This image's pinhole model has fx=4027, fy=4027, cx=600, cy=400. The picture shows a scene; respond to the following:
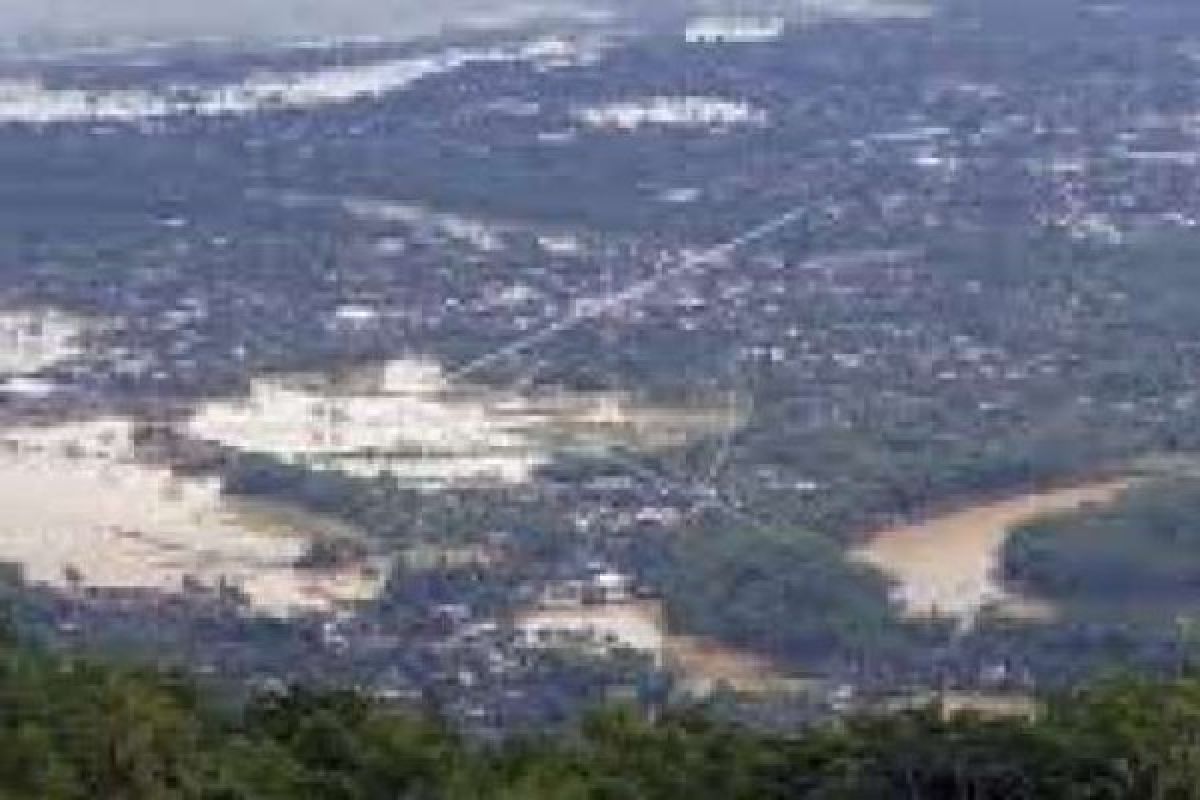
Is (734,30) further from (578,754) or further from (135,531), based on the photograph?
(578,754)

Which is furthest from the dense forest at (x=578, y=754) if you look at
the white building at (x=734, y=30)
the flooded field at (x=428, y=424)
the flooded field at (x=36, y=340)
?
the white building at (x=734, y=30)

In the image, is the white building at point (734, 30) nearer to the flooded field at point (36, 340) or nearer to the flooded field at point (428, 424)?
the flooded field at point (36, 340)

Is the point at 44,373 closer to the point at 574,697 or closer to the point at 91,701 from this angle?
the point at 574,697

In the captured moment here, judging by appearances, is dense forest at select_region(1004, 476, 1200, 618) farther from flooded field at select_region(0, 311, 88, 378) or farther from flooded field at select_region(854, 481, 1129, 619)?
flooded field at select_region(0, 311, 88, 378)

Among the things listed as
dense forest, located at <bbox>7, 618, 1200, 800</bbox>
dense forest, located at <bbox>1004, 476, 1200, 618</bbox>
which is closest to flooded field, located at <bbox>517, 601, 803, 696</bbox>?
dense forest, located at <bbox>1004, 476, 1200, 618</bbox>

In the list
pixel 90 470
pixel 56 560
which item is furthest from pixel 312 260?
pixel 56 560

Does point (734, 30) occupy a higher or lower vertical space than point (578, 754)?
lower

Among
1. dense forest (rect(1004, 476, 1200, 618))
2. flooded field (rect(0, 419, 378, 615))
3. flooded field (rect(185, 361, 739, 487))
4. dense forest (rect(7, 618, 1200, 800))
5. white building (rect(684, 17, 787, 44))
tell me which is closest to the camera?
dense forest (rect(7, 618, 1200, 800))

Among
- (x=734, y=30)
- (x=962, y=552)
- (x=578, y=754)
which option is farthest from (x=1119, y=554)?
(x=734, y=30)
